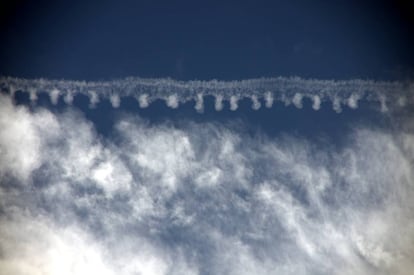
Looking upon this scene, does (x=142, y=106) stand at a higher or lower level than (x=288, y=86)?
A: lower

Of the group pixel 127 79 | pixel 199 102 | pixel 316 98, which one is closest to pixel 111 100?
pixel 127 79

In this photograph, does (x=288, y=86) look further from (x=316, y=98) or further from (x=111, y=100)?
(x=111, y=100)

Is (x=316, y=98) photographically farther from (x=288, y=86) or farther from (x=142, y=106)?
(x=142, y=106)

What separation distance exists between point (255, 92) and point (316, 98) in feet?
27.9

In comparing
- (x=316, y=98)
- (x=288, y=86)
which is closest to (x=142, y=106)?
(x=288, y=86)

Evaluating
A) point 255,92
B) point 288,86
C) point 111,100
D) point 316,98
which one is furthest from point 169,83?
point 316,98

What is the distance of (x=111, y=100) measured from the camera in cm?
4903

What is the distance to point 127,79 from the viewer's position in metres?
48.3

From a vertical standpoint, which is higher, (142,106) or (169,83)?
(169,83)

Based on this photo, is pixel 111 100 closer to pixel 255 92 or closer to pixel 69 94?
pixel 69 94

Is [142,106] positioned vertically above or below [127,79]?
below

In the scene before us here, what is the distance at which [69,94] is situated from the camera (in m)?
49.6

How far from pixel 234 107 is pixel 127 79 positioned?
14907 mm

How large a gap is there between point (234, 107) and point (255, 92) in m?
3.51
